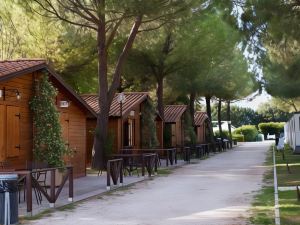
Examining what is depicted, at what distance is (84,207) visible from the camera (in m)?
11.3

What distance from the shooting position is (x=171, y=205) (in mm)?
11531

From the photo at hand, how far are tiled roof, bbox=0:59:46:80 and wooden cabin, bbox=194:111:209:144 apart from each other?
30.8 metres

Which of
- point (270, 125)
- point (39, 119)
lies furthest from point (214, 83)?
point (270, 125)

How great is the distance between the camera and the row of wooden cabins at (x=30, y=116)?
13781 mm

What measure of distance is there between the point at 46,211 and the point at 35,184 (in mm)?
688

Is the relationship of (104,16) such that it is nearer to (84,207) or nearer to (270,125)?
(84,207)

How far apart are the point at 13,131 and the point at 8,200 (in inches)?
209

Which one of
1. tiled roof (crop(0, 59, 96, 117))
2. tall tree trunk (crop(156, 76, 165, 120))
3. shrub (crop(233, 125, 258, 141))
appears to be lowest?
shrub (crop(233, 125, 258, 141))

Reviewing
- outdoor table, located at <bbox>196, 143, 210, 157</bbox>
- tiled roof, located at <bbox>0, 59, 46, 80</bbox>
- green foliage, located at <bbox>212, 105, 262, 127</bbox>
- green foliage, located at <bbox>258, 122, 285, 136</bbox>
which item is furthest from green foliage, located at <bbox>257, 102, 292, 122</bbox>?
tiled roof, located at <bbox>0, 59, 46, 80</bbox>

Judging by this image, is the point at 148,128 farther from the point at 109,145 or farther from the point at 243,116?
the point at 243,116

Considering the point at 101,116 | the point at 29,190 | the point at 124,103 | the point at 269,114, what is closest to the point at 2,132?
the point at 29,190

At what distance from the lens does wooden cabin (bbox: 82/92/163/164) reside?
24438 millimetres

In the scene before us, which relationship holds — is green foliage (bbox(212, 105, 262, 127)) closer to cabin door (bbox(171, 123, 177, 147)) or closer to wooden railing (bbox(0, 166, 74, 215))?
cabin door (bbox(171, 123, 177, 147))

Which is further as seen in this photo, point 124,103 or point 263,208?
point 124,103
